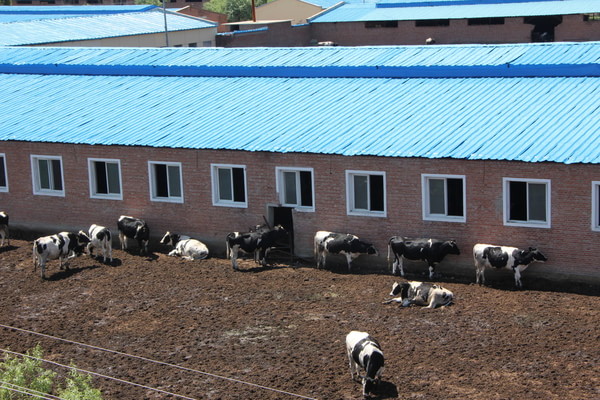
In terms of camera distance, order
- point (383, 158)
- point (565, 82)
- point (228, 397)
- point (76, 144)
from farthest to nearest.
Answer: point (76, 144) < point (565, 82) < point (383, 158) < point (228, 397)

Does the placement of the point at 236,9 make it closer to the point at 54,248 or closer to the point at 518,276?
the point at 54,248

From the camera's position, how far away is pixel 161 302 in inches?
1007

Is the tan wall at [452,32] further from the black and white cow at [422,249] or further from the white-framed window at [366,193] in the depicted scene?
the black and white cow at [422,249]

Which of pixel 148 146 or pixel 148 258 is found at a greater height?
pixel 148 146

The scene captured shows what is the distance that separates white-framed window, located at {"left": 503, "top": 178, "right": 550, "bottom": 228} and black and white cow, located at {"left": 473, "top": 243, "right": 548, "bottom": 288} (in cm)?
79

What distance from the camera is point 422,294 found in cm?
2411

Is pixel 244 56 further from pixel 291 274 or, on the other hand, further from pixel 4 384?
pixel 4 384

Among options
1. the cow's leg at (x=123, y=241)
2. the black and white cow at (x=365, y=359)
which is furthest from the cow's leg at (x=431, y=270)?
the cow's leg at (x=123, y=241)

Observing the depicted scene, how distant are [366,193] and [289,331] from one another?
6.49 metres

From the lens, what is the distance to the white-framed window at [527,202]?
2534 cm

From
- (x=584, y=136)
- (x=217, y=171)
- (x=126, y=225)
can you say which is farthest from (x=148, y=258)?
(x=584, y=136)

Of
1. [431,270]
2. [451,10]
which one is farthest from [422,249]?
[451,10]

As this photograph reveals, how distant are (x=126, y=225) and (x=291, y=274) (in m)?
6.31

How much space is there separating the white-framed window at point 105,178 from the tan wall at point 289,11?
55888 mm
